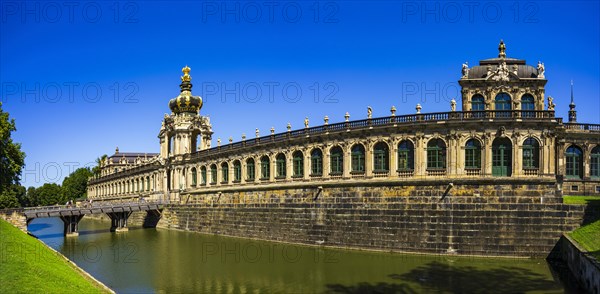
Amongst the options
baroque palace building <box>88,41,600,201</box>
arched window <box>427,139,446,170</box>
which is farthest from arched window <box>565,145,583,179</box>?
arched window <box>427,139,446,170</box>

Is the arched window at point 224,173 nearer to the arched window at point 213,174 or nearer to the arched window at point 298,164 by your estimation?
the arched window at point 213,174

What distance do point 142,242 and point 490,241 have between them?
30.6m

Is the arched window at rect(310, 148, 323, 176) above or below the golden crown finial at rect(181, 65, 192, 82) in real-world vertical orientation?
below

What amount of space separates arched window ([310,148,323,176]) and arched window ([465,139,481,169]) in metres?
12.1

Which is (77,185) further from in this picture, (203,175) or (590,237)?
(590,237)

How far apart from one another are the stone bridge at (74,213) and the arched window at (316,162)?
27.2m

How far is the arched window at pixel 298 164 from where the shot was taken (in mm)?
43616

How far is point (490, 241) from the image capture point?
31875 mm

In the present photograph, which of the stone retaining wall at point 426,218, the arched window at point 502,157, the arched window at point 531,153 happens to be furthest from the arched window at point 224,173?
the arched window at point 531,153

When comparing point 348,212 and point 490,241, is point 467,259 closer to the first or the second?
point 490,241

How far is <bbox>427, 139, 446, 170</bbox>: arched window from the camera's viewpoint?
35062 mm

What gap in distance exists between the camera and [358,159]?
128 ft

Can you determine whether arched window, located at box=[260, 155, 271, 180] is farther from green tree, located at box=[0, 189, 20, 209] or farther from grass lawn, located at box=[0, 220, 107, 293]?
green tree, located at box=[0, 189, 20, 209]

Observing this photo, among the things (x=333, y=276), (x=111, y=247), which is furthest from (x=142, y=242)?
(x=333, y=276)
